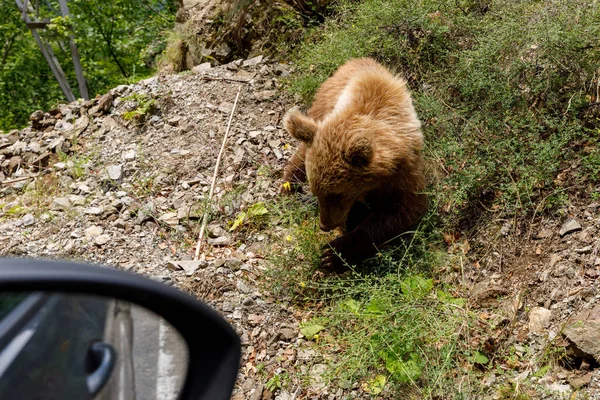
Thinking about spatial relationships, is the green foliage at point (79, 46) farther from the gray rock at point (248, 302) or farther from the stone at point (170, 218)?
the gray rock at point (248, 302)

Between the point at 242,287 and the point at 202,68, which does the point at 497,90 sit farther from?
the point at 202,68

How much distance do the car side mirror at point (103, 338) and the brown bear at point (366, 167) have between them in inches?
103

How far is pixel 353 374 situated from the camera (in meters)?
3.61

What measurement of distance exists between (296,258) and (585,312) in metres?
2.26

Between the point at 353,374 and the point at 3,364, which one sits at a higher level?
the point at 3,364

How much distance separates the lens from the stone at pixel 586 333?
328cm

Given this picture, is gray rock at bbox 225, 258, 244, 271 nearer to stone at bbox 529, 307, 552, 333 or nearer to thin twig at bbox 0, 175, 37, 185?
stone at bbox 529, 307, 552, 333

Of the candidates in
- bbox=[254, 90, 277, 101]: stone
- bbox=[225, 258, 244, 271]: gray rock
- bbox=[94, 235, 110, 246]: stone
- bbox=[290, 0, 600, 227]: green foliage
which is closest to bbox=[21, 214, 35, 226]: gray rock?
bbox=[94, 235, 110, 246]: stone

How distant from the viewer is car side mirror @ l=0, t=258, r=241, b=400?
1.32 metres

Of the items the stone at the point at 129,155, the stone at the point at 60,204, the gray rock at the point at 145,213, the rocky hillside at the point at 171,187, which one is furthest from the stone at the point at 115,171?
the gray rock at the point at 145,213

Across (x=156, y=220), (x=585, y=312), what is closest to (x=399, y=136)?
(x=585, y=312)

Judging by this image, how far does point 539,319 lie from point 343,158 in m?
1.87

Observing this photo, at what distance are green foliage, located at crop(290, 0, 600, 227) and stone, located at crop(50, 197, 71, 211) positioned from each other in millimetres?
3684

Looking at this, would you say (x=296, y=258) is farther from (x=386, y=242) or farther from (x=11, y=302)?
(x=11, y=302)
